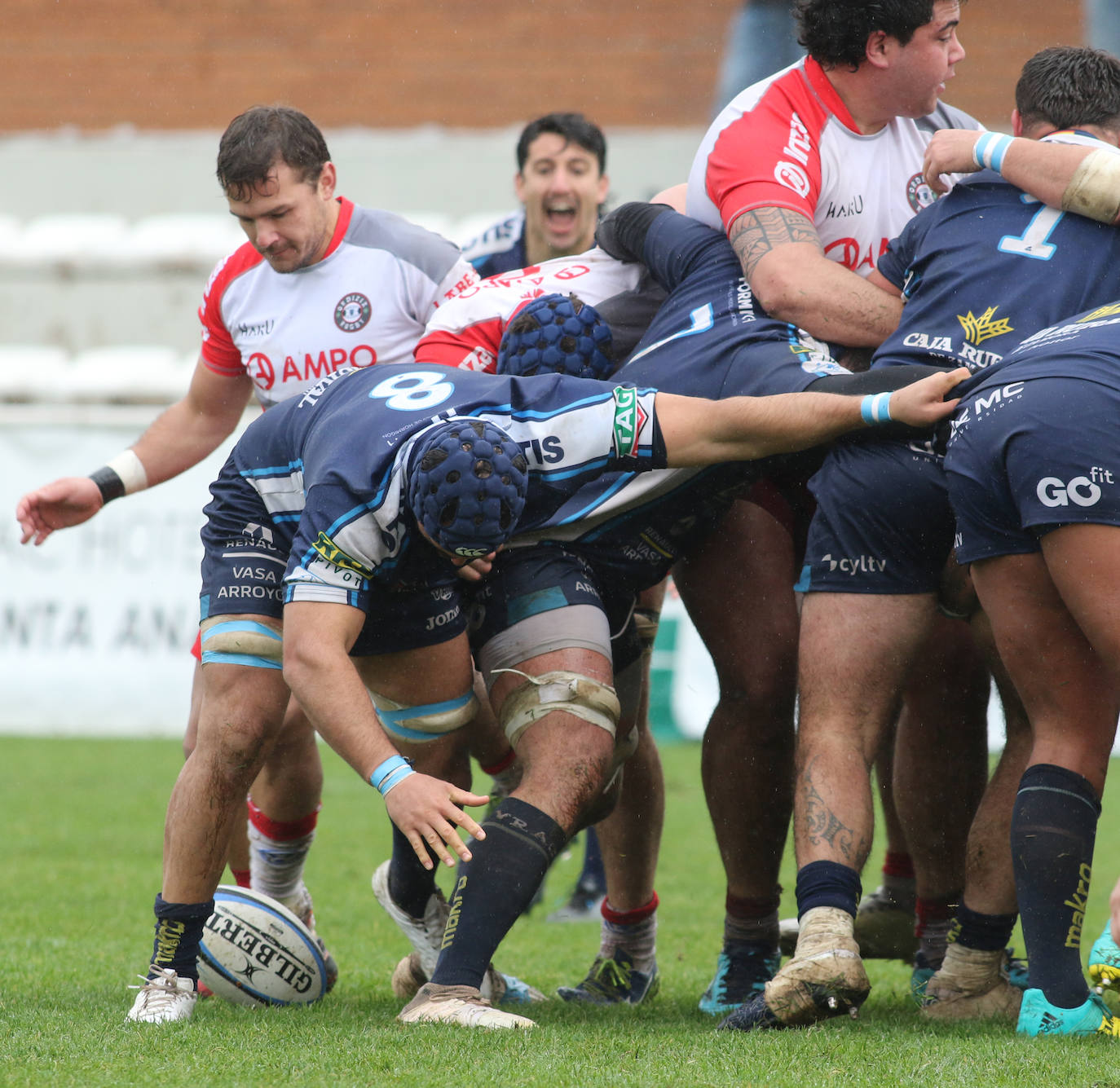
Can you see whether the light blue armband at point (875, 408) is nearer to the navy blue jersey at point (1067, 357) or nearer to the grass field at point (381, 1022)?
the navy blue jersey at point (1067, 357)

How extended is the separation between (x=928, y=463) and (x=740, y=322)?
0.66 meters

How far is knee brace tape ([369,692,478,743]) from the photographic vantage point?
397cm

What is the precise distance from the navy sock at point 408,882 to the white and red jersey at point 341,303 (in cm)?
159

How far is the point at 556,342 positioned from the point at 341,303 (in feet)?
3.69

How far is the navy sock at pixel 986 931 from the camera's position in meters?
3.61

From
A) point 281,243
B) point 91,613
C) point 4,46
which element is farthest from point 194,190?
point 281,243

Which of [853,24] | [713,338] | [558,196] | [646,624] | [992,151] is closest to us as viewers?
[992,151]

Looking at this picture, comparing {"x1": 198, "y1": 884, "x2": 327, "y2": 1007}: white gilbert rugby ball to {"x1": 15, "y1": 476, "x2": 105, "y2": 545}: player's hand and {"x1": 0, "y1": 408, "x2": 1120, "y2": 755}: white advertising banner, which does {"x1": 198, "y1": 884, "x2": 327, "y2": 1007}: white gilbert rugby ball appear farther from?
{"x1": 0, "y1": 408, "x2": 1120, "y2": 755}: white advertising banner

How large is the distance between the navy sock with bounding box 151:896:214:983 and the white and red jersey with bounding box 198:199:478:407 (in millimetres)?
1866

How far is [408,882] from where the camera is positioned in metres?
4.30

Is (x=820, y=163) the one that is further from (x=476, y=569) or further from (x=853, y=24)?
(x=476, y=569)

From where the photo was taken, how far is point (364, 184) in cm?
1531

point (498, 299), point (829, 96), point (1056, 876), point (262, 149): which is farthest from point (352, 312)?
point (1056, 876)

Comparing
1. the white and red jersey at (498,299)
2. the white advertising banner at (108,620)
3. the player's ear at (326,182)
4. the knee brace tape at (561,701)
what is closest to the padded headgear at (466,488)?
the knee brace tape at (561,701)
